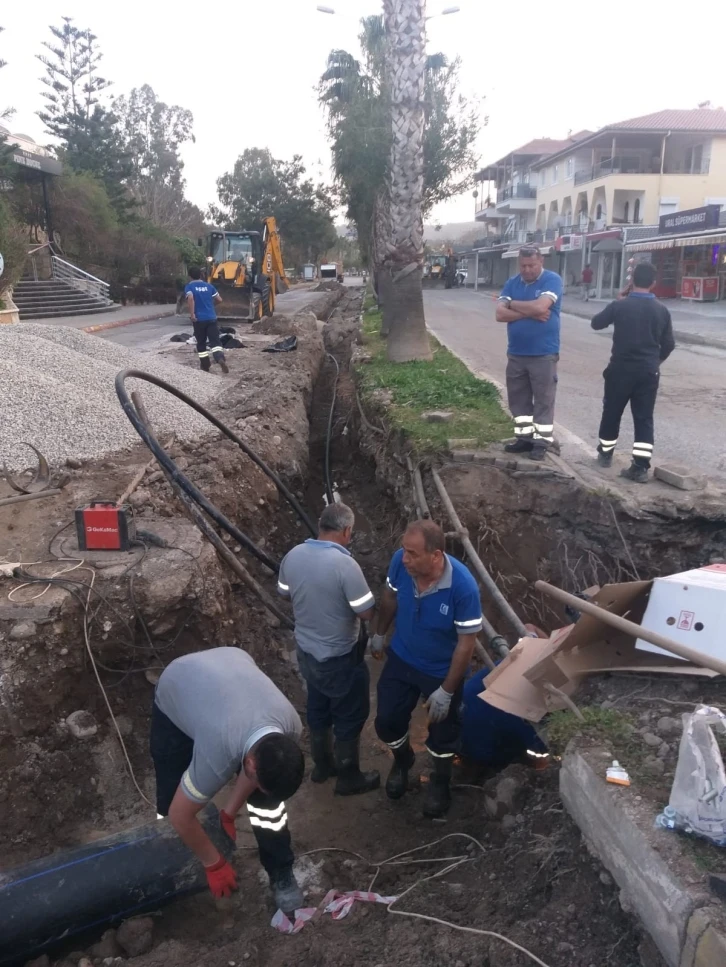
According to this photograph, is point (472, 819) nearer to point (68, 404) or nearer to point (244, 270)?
point (68, 404)

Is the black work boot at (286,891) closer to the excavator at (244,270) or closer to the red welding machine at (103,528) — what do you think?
the red welding machine at (103,528)

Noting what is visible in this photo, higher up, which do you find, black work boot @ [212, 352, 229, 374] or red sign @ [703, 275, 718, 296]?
red sign @ [703, 275, 718, 296]

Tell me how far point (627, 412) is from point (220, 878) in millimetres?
7740

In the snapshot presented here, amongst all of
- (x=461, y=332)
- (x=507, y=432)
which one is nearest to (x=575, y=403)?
(x=507, y=432)

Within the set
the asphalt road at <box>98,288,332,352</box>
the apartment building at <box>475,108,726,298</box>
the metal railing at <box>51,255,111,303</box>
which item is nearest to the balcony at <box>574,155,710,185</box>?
the apartment building at <box>475,108,726,298</box>

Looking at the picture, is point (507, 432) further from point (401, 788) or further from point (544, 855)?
point (544, 855)

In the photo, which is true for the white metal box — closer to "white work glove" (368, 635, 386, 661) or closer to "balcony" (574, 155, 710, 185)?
"white work glove" (368, 635, 386, 661)

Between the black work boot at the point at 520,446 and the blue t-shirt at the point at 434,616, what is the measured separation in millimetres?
2826

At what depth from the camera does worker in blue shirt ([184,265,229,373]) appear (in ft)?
39.9

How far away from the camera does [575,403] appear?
33.0 feet

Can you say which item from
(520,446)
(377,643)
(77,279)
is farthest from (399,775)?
(77,279)

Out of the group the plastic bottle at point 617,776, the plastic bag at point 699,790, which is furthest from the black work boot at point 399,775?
the plastic bag at point 699,790

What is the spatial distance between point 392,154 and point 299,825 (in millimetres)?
9728

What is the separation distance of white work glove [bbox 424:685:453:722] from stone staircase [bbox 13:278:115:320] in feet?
77.5
